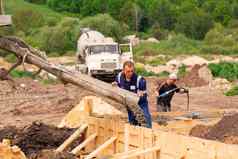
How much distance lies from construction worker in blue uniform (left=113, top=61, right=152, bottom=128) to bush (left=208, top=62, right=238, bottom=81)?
1034 inches

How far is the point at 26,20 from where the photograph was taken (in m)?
89.1

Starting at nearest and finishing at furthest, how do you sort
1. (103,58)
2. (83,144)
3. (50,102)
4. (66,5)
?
1. (83,144)
2. (50,102)
3. (103,58)
4. (66,5)

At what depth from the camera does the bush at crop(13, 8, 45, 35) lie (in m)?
87.2

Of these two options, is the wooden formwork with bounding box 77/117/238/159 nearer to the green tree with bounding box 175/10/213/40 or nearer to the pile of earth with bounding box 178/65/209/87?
the pile of earth with bounding box 178/65/209/87

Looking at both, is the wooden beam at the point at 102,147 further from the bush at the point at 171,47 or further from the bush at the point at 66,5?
the bush at the point at 66,5

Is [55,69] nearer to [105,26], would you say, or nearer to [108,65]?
[108,65]

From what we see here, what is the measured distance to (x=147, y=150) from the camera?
1167cm

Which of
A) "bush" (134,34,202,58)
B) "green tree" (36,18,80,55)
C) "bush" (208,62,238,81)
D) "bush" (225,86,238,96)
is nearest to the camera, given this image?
"bush" (225,86,238,96)

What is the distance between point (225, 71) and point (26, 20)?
50975 millimetres

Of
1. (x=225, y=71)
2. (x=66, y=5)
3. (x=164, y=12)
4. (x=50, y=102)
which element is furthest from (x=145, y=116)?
(x=66, y=5)

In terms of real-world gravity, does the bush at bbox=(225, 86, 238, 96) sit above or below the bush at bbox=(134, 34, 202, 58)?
above

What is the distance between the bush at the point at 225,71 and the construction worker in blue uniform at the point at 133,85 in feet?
86.1

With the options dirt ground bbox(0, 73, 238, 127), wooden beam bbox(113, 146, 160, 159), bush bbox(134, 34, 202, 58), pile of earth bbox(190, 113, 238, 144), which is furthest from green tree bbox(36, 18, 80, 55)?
wooden beam bbox(113, 146, 160, 159)

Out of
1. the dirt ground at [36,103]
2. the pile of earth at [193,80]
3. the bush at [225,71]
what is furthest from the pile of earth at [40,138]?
the bush at [225,71]
